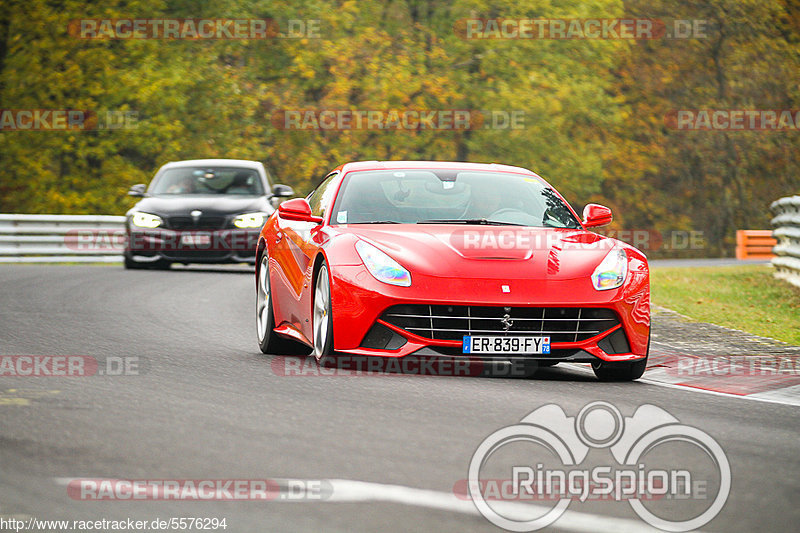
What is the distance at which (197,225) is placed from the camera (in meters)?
21.0

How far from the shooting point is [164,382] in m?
8.24

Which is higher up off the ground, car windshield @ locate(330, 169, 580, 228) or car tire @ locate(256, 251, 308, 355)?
car windshield @ locate(330, 169, 580, 228)

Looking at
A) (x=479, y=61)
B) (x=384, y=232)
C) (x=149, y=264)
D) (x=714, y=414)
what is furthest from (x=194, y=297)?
(x=479, y=61)

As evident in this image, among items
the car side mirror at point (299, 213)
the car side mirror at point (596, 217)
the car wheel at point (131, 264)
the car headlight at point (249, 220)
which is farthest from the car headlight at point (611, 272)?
the car wheel at point (131, 264)

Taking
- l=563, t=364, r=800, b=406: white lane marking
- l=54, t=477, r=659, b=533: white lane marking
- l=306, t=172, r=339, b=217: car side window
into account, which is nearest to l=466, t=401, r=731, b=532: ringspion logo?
l=54, t=477, r=659, b=533: white lane marking

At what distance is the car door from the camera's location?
9.46 m

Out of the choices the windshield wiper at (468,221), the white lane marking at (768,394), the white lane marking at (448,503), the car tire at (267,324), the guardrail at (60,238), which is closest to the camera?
the white lane marking at (448,503)

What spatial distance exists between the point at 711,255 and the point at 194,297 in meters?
43.8

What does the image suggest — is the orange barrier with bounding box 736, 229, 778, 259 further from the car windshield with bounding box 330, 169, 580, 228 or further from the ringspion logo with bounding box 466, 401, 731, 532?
the ringspion logo with bounding box 466, 401, 731, 532

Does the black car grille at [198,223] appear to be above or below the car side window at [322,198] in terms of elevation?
below

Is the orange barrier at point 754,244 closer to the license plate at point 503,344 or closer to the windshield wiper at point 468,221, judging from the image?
the windshield wiper at point 468,221

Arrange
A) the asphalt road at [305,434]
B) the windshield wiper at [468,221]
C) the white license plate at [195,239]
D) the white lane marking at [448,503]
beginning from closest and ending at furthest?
the white lane marking at [448,503] < the asphalt road at [305,434] < the windshield wiper at [468,221] < the white license plate at [195,239]

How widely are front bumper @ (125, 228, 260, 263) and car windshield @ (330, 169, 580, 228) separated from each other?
10.8 metres

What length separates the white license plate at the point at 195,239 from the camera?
68.6 ft
